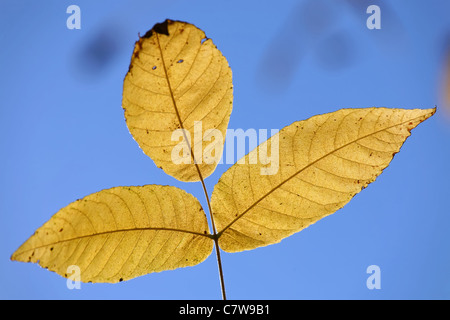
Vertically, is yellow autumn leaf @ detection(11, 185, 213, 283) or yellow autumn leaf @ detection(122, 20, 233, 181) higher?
yellow autumn leaf @ detection(122, 20, 233, 181)

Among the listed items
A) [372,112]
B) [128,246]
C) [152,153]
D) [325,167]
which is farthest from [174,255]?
[372,112]

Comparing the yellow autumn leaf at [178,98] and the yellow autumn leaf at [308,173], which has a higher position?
the yellow autumn leaf at [178,98]

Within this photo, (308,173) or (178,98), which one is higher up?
(178,98)

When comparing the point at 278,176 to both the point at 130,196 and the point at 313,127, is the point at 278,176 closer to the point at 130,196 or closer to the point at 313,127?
the point at 313,127

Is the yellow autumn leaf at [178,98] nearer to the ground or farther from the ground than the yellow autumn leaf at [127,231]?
farther from the ground
